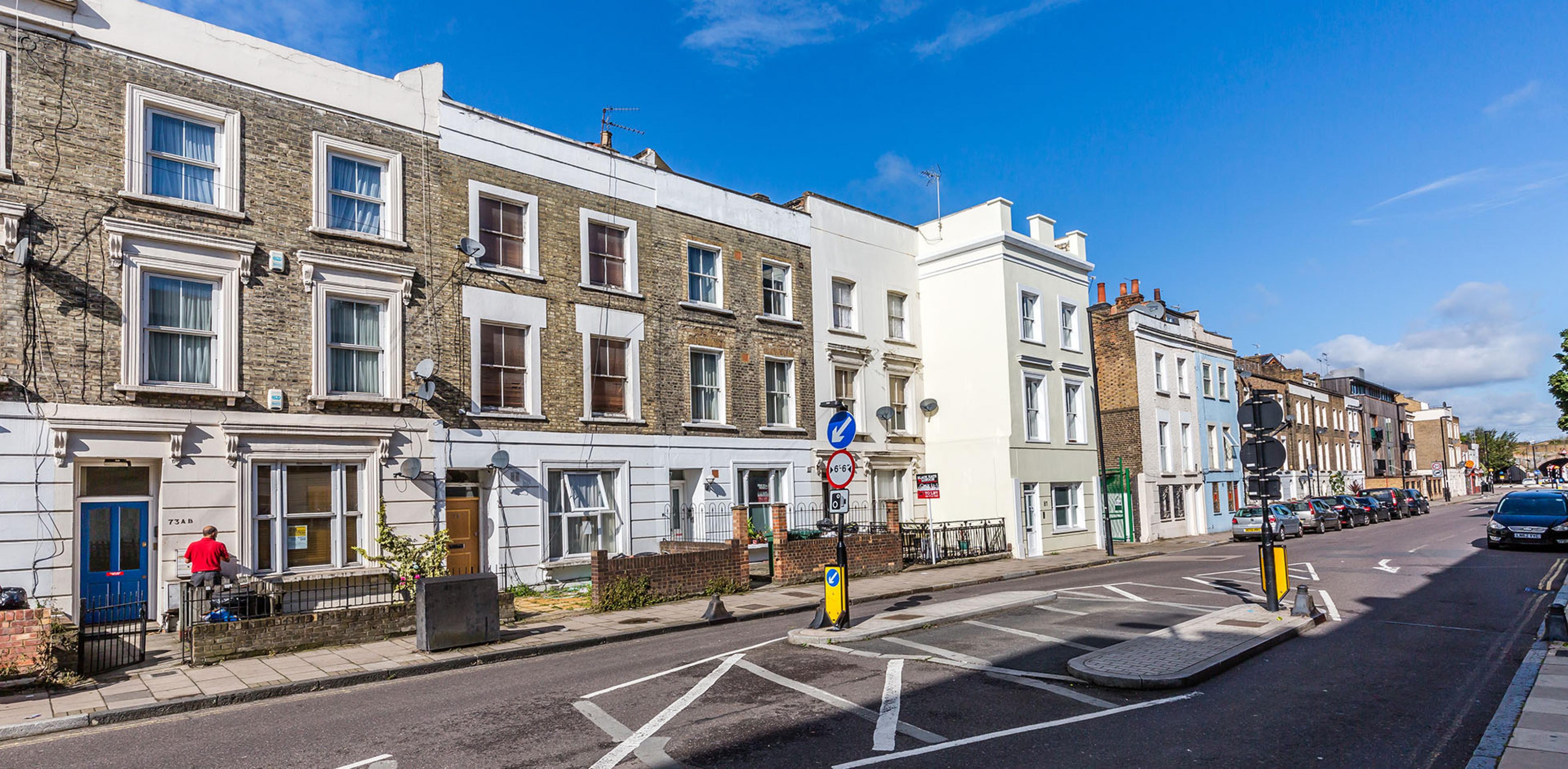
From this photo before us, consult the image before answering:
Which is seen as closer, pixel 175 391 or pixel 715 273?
pixel 175 391

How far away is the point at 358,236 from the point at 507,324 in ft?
11.3

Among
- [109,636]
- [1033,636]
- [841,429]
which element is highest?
[841,429]

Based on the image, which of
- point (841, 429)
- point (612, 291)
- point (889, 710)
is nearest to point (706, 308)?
point (612, 291)

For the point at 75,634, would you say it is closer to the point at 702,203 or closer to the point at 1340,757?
the point at 1340,757

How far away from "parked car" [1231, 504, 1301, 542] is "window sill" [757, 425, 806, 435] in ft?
59.8

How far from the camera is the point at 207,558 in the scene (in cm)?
1411

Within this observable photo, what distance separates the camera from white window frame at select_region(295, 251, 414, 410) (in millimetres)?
16703

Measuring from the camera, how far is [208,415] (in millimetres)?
15297

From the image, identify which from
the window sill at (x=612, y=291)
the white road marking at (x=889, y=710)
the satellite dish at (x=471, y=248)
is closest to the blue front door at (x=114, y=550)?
the satellite dish at (x=471, y=248)

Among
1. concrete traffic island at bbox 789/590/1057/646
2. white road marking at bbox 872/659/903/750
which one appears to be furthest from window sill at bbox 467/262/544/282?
white road marking at bbox 872/659/903/750

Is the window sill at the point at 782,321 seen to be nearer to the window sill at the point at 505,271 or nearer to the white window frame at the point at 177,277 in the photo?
the window sill at the point at 505,271

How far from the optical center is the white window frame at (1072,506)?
29741mm

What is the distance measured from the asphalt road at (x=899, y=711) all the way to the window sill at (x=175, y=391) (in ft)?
23.7

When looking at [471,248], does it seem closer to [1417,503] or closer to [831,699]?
[831,699]
